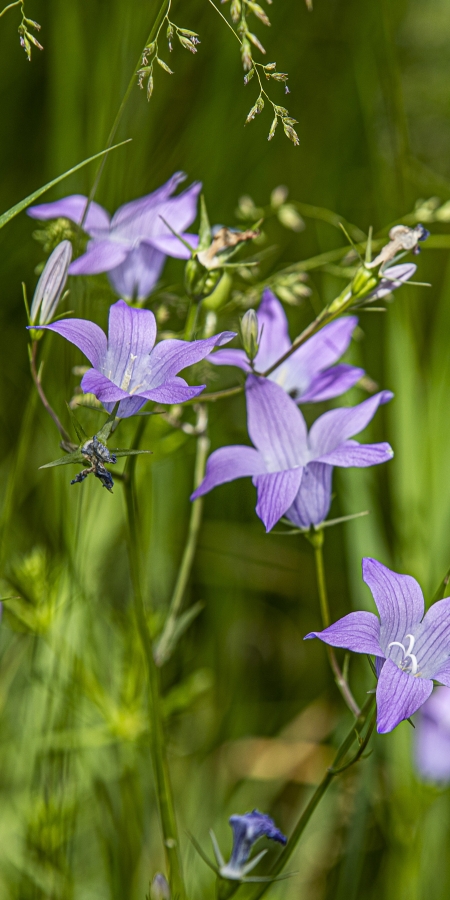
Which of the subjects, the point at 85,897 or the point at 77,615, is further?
the point at 77,615

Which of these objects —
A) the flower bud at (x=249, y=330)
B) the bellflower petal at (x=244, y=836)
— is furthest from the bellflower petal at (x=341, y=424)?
the bellflower petal at (x=244, y=836)

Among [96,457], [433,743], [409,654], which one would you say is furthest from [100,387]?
[433,743]

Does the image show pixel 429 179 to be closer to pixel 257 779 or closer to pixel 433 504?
pixel 433 504

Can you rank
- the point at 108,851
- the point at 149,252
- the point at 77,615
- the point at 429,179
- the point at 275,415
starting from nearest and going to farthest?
1. the point at 275,415
2. the point at 149,252
3. the point at 108,851
4. the point at 77,615
5. the point at 429,179

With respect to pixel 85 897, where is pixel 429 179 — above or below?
above

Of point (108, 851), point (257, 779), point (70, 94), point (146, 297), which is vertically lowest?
point (257, 779)

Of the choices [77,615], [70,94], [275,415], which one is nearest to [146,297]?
[275,415]

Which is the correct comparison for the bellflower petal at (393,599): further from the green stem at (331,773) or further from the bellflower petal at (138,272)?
the bellflower petal at (138,272)

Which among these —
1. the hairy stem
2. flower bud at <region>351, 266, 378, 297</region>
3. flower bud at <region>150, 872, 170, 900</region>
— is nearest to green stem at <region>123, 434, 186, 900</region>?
flower bud at <region>150, 872, 170, 900</region>
